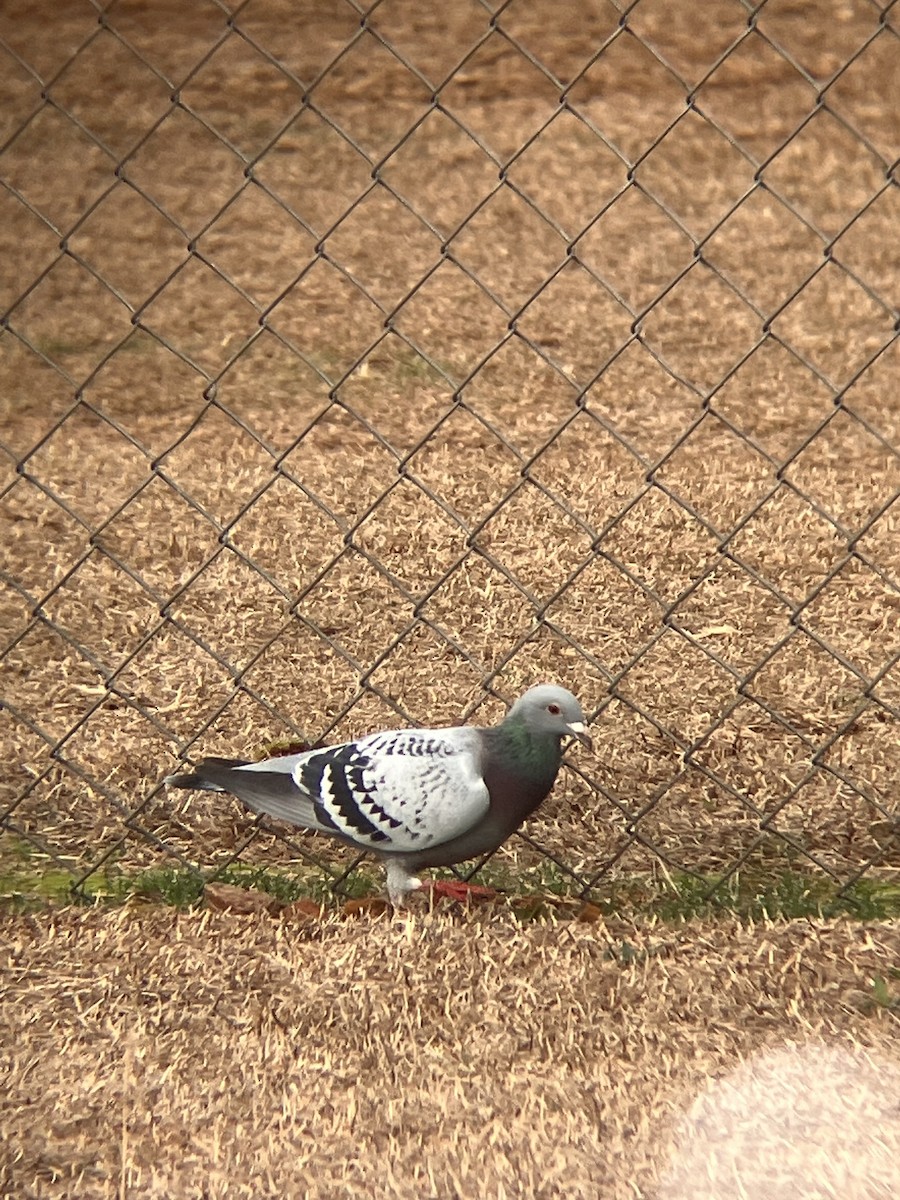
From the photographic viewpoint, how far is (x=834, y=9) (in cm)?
679

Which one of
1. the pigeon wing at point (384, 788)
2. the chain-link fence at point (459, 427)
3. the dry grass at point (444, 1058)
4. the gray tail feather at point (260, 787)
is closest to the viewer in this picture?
the dry grass at point (444, 1058)

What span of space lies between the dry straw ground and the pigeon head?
23 centimetres

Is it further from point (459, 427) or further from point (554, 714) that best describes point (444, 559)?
point (554, 714)

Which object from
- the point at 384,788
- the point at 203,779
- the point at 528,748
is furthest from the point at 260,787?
the point at 528,748

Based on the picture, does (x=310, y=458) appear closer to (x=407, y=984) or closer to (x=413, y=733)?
(x=413, y=733)

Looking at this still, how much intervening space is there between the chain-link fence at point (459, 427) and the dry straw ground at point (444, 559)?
18mm

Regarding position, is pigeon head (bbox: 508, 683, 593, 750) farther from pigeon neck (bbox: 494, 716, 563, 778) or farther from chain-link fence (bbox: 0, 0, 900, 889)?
chain-link fence (bbox: 0, 0, 900, 889)

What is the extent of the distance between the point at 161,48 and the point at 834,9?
2.99 metres

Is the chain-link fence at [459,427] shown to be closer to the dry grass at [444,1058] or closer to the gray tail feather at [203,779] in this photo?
the gray tail feather at [203,779]

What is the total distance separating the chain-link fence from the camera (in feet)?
8.31

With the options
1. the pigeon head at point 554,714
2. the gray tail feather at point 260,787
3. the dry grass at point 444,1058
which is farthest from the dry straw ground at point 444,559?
the pigeon head at point 554,714

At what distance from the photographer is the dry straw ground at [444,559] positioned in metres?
1.91

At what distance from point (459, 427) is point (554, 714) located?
2.28m

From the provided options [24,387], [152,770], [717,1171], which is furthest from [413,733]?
[24,387]
